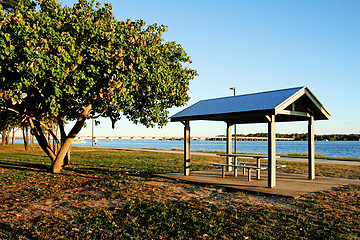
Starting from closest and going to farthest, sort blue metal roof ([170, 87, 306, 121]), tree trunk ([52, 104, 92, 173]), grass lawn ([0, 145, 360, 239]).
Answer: grass lawn ([0, 145, 360, 239])
blue metal roof ([170, 87, 306, 121])
tree trunk ([52, 104, 92, 173])

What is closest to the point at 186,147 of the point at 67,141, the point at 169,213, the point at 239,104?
the point at 239,104

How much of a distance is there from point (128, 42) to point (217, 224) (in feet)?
30.1

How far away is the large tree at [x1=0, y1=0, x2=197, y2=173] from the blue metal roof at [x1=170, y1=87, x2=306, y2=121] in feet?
4.82

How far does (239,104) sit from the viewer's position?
11867 mm

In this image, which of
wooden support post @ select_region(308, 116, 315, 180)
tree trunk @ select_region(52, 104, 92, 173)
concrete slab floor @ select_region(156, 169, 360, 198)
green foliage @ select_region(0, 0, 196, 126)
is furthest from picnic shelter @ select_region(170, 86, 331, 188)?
tree trunk @ select_region(52, 104, 92, 173)

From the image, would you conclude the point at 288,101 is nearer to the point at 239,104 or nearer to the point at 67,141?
the point at 239,104

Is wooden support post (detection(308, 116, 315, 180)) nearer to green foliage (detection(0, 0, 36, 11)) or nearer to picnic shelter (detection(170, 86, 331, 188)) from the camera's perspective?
picnic shelter (detection(170, 86, 331, 188))

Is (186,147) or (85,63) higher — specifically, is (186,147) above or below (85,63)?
below

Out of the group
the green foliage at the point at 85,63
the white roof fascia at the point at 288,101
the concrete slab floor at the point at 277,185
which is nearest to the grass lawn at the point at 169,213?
the concrete slab floor at the point at 277,185

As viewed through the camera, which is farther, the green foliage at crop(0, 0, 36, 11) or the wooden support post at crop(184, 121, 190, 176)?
the green foliage at crop(0, 0, 36, 11)

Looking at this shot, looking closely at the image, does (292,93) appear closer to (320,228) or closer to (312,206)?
(312,206)

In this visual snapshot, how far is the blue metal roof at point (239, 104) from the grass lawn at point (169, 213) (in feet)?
10.4

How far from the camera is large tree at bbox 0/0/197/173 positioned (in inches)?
400

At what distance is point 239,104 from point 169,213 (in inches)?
250
